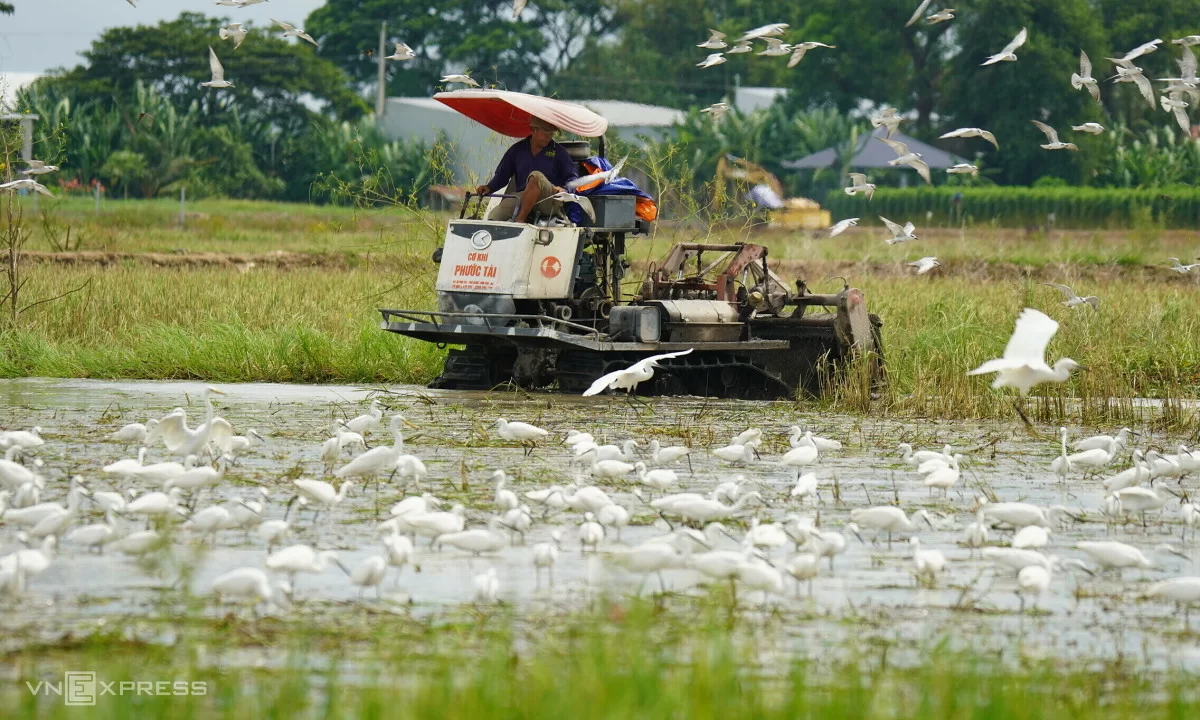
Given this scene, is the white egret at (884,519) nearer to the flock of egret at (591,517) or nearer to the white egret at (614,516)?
the flock of egret at (591,517)

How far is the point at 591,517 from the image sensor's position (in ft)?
24.3

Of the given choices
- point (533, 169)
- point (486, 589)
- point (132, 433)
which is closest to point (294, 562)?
point (486, 589)

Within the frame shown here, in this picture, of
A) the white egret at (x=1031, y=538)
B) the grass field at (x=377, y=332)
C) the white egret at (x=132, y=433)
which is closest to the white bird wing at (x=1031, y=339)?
the white egret at (x=1031, y=538)

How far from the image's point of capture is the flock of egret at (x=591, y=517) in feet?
20.5

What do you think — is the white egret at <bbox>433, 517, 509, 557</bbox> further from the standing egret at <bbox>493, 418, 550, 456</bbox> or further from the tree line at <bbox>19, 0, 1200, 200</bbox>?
the tree line at <bbox>19, 0, 1200, 200</bbox>

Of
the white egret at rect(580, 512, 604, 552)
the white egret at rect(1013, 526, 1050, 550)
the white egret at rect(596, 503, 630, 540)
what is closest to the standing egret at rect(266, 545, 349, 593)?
the white egret at rect(580, 512, 604, 552)

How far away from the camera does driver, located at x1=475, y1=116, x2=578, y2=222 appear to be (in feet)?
44.5

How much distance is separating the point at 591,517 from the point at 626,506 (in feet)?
3.63

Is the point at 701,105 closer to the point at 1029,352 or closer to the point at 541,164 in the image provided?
the point at 541,164

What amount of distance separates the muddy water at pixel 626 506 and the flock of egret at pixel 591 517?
0.04 m

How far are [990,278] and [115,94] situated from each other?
35.2m

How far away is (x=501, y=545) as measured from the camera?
686 cm

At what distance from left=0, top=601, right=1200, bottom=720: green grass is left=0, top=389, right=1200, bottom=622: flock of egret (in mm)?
357

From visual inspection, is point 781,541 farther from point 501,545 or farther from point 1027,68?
point 1027,68
